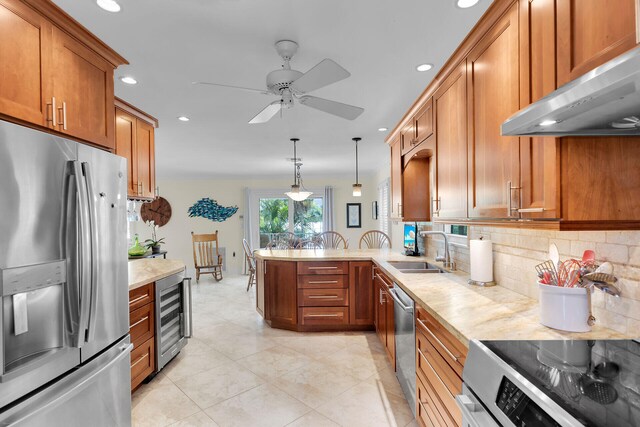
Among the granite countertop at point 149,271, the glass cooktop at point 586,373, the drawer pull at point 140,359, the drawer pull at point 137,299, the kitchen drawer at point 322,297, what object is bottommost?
the drawer pull at point 140,359

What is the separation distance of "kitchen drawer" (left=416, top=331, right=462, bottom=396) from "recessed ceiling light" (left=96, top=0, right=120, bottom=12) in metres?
2.35

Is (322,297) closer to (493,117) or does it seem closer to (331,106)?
(331,106)

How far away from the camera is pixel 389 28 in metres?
1.83

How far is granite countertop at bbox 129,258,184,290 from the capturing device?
8.13 feet

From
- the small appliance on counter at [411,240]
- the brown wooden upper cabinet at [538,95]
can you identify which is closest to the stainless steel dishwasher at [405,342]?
the brown wooden upper cabinet at [538,95]

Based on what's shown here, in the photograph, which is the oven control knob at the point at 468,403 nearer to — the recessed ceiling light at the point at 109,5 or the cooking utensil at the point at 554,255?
the cooking utensil at the point at 554,255

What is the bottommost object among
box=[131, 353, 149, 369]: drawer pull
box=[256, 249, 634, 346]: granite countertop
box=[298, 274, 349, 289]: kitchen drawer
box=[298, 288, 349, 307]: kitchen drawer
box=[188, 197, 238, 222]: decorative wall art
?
box=[131, 353, 149, 369]: drawer pull

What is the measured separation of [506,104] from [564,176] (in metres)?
0.45

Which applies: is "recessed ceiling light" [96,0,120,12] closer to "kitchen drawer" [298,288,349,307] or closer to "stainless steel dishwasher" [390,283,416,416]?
"stainless steel dishwasher" [390,283,416,416]

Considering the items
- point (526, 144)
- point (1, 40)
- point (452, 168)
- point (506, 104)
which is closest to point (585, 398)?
point (526, 144)

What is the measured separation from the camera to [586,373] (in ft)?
3.15

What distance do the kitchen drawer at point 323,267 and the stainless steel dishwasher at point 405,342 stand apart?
1171 millimetres

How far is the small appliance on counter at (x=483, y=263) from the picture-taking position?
2090mm

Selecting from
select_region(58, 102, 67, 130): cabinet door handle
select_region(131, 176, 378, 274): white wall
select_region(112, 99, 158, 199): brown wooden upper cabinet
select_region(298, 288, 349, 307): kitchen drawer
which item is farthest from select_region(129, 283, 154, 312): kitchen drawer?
select_region(131, 176, 378, 274): white wall
